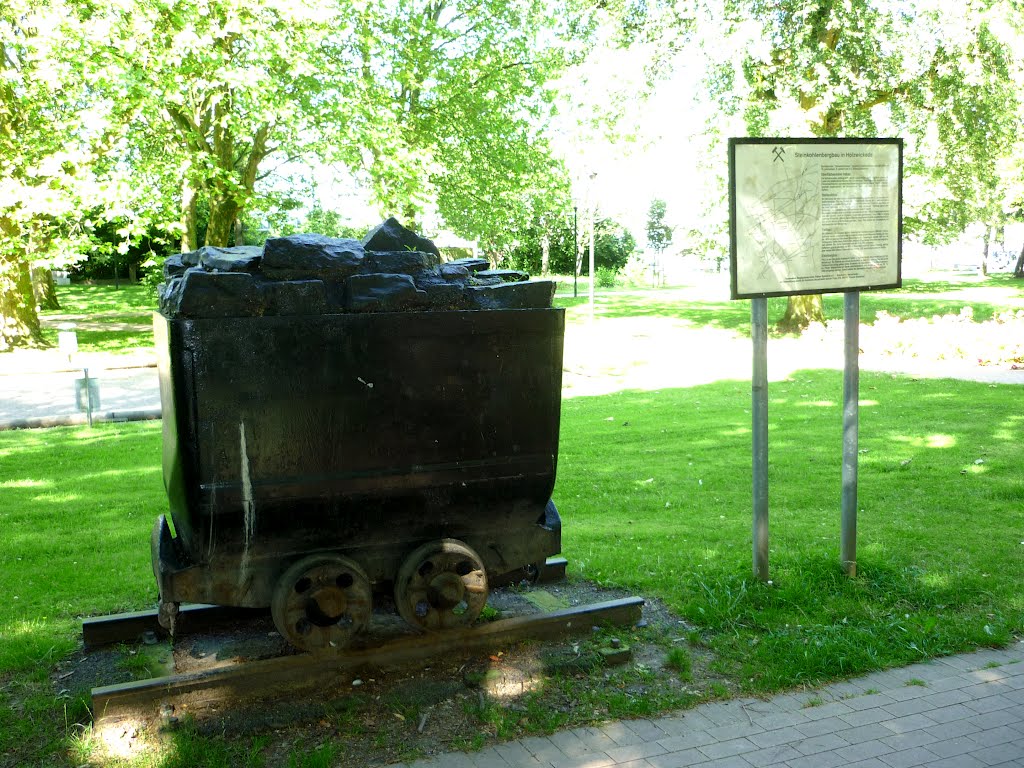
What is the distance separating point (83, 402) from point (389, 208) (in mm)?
8851

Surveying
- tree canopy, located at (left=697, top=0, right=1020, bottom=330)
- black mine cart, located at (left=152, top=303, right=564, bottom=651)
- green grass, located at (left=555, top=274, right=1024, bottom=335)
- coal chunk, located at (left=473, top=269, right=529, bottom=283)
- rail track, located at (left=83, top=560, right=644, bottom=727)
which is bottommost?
rail track, located at (left=83, top=560, right=644, bottom=727)

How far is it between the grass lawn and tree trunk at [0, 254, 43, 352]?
1157cm

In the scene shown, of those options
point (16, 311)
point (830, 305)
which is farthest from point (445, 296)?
point (830, 305)

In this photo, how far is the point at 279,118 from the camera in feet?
59.4

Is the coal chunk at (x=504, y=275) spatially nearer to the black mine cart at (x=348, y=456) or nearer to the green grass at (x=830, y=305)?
the black mine cart at (x=348, y=456)

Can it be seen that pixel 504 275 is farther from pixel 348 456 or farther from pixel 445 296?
pixel 348 456

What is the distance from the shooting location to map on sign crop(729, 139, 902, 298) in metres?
5.02

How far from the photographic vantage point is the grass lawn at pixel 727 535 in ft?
14.7

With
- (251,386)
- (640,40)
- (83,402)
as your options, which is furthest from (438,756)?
(640,40)

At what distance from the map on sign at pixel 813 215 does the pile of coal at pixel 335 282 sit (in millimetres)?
1360

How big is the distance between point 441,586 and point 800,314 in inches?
882

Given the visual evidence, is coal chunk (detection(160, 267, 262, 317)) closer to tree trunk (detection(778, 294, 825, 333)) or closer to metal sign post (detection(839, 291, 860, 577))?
metal sign post (detection(839, 291, 860, 577))

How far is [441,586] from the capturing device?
162 inches

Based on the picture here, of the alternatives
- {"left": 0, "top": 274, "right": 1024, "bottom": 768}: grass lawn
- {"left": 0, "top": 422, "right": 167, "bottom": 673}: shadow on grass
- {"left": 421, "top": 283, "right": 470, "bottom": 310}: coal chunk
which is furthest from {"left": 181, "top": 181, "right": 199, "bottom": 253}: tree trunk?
{"left": 421, "top": 283, "right": 470, "bottom": 310}: coal chunk
